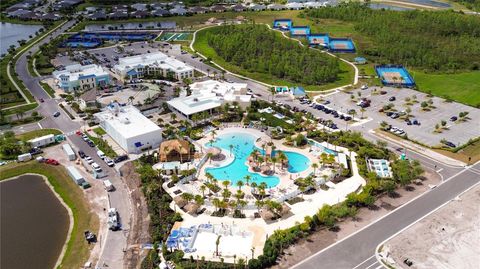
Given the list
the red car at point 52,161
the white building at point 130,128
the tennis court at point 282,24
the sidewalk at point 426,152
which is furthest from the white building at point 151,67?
the tennis court at point 282,24

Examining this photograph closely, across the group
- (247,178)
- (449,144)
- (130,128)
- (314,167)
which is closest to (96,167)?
(130,128)

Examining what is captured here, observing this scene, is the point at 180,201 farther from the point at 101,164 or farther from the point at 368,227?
the point at 368,227

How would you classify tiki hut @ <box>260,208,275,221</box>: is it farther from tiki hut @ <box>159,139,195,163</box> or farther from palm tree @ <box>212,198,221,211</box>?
tiki hut @ <box>159,139,195,163</box>

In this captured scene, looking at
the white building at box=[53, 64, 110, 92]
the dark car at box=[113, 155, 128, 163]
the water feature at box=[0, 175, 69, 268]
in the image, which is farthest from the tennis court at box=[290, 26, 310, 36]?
→ the water feature at box=[0, 175, 69, 268]

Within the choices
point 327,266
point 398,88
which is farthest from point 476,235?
point 398,88

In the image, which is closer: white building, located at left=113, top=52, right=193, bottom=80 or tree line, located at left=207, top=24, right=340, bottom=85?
tree line, located at left=207, top=24, right=340, bottom=85

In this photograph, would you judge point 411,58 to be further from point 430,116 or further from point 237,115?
point 237,115
